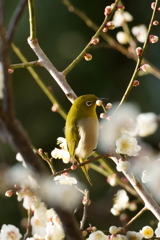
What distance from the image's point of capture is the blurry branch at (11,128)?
0.73ft

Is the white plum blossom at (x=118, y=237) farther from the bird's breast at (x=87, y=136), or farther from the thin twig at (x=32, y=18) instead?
the thin twig at (x=32, y=18)

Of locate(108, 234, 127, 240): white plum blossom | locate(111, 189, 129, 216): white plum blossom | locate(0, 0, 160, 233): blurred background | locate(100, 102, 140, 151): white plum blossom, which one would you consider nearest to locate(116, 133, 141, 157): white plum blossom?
locate(100, 102, 140, 151): white plum blossom

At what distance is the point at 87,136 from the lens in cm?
75

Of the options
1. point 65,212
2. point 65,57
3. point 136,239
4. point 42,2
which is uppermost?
point 42,2

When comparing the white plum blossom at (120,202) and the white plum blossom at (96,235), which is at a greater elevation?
the white plum blossom at (96,235)

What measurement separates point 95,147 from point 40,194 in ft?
1.60

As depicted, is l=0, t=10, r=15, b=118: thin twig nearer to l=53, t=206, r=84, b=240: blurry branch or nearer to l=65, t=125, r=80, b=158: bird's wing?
l=53, t=206, r=84, b=240: blurry branch

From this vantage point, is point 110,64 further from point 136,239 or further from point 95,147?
point 136,239

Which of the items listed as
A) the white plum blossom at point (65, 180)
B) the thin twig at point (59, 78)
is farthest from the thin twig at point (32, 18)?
the white plum blossom at point (65, 180)

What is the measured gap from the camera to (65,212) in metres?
0.25

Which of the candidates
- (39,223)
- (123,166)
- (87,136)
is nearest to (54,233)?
(39,223)

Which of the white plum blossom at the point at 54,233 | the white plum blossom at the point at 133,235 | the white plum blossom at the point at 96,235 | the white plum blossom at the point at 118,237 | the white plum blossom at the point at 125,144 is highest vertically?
the white plum blossom at the point at 125,144

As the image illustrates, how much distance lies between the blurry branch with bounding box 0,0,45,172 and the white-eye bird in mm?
498

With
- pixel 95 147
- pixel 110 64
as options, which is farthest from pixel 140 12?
pixel 95 147
